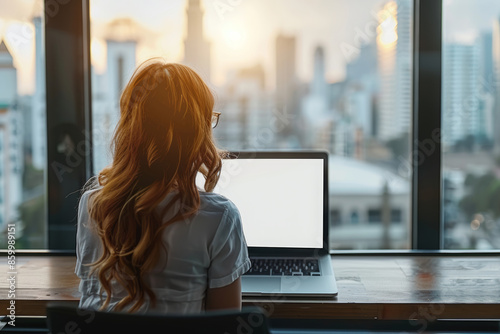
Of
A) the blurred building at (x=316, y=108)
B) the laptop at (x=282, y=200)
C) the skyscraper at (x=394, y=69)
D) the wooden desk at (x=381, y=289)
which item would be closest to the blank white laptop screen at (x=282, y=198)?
the laptop at (x=282, y=200)

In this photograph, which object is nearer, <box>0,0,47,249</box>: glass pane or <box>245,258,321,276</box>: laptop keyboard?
<box>245,258,321,276</box>: laptop keyboard

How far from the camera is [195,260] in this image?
1152mm

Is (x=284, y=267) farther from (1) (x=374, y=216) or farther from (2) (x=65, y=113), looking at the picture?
(2) (x=65, y=113)

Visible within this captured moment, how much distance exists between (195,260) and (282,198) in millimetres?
663

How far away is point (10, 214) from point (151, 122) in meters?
1.39

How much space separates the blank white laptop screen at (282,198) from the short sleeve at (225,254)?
584 millimetres

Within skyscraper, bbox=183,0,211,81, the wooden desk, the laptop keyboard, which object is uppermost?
skyscraper, bbox=183,0,211,81

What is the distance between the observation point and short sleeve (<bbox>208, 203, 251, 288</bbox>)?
45.9 inches

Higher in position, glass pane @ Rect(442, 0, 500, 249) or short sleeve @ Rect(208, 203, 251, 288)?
glass pane @ Rect(442, 0, 500, 249)

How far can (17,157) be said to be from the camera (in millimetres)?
2221

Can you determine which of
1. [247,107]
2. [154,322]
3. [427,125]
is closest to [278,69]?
[247,107]

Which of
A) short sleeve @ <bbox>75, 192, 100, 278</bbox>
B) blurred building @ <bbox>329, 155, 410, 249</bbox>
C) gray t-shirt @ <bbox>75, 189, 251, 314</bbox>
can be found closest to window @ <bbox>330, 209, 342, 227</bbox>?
blurred building @ <bbox>329, 155, 410, 249</bbox>

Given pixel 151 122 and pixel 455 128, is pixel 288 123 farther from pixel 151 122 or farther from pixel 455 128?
pixel 151 122

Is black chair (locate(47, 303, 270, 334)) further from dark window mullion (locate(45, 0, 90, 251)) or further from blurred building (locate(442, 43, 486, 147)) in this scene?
blurred building (locate(442, 43, 486, 147))
